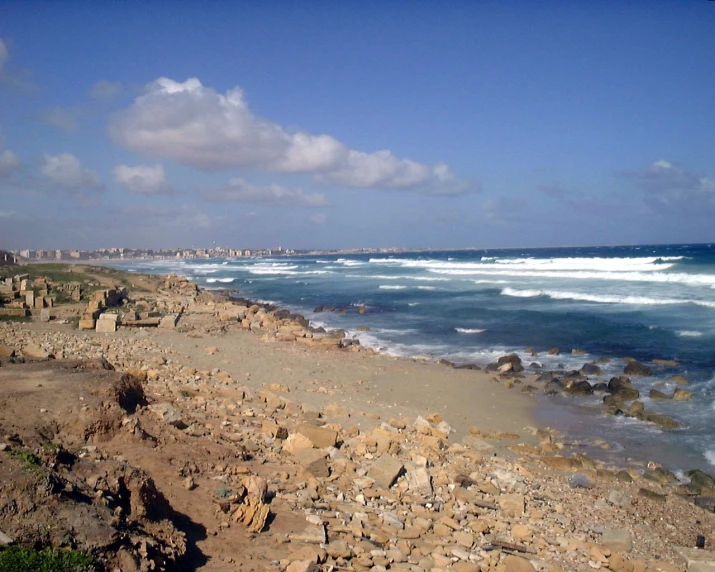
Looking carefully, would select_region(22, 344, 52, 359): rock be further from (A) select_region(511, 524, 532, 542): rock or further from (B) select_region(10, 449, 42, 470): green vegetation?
(A) select_region(511, 524, 532, 542): rock

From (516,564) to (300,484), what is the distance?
2.94 metres

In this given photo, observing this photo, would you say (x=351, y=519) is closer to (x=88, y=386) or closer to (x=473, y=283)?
(x=88, y=386)

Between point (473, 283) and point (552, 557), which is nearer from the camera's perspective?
point (552, 557)

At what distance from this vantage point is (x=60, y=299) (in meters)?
23.5

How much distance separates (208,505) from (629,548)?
550 cm

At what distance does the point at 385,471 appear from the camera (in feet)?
25.1

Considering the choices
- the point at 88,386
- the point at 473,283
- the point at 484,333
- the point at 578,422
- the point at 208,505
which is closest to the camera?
the point at 208,505

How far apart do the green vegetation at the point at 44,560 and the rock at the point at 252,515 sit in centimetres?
204

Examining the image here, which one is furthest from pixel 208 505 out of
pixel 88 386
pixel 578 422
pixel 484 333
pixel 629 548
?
pixel 484 333

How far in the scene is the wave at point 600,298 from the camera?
28969 mm

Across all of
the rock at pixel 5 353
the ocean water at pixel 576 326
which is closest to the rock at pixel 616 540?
the ocean water at pixel 576 326

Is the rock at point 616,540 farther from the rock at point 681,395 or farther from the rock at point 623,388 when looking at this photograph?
the rock at point 681,395

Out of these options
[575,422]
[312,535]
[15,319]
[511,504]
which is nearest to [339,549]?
[312,535]

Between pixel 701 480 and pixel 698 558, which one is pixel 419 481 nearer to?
pixel 698 558
